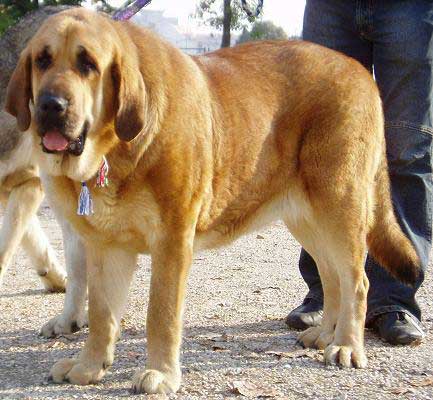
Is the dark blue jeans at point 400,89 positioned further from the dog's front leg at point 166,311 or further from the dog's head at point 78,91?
the dog's head at point 78,91

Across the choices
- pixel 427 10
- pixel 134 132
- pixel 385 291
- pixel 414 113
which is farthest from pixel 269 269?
pixel 134 132

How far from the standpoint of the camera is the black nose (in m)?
3.23

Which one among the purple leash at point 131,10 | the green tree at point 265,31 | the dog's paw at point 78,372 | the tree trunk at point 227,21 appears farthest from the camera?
the green tree at point 265,31

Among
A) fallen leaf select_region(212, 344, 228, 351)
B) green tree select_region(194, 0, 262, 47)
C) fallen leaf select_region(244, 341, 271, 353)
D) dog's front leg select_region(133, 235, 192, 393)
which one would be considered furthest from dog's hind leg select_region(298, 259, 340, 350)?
green tree select_region(194, 0, 262, 47)

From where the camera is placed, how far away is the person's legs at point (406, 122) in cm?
476

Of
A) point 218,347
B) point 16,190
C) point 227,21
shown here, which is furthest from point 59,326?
point 227,21

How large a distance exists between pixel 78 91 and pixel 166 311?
113cm

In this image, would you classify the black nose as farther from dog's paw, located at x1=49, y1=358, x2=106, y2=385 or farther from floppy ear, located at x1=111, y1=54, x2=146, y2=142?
dog's paw, located at x1=49, y1=358, x2=106, y2=385

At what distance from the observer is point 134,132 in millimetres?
3438

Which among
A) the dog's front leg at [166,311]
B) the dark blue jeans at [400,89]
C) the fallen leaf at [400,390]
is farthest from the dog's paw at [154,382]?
the dark blue jeans at [400,89]

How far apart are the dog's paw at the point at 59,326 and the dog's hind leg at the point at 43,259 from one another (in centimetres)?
100

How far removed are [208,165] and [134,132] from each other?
0.57 metres

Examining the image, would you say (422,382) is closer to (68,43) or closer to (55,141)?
(55,141)

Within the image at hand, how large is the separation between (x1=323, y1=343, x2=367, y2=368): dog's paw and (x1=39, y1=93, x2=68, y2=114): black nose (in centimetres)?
203
